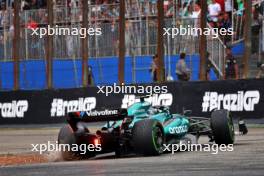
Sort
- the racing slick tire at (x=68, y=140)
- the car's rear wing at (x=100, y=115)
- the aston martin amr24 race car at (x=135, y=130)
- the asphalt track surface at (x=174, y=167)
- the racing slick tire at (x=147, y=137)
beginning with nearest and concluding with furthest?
1. the asphalt track surface at (x=174, y=167)
2. the racing slick tire at (x=147, y=137)
3. the aston martin amr24 race car at (x=135, y=130)
4. the car's rear wing at (x=100, y=115)
5. the racing slick tire at (x=68, y=140)

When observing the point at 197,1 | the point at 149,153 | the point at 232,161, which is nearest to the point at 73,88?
the point at 197,1

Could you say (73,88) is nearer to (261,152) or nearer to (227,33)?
(227,33)

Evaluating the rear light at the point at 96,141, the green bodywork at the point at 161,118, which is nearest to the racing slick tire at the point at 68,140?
the rear light at the point at 96,141

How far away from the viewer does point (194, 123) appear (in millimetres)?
14266

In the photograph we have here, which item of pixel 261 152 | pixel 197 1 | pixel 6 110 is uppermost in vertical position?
pixel 197 1

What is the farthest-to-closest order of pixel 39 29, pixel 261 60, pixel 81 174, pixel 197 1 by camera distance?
pixel 39 29 → pixel 197 1 → pixel 261 60 → pixel 81 174

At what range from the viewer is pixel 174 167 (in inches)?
400

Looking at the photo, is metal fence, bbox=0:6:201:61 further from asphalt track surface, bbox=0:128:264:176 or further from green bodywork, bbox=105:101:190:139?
asphalt track surface, bbox=0:128:264:176

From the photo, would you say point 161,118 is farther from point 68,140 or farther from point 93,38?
point 93,38

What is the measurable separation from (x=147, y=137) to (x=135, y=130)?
0.27 metres

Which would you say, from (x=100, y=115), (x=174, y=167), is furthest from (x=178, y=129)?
(x=174, y=167)

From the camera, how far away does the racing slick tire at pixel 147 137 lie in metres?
12.1

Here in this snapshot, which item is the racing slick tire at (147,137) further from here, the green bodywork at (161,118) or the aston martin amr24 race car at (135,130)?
the green bodywork at (161,118)

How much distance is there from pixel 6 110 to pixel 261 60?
8833mm
